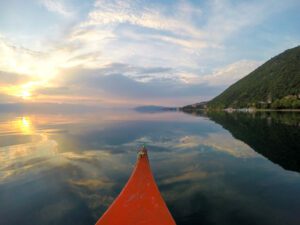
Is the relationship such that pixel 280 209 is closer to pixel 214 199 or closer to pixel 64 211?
pixel 214 199

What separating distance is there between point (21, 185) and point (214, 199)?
18.6 m

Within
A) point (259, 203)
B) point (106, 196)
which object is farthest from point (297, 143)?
point (106, 196)

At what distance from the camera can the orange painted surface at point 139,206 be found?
41.5 ft

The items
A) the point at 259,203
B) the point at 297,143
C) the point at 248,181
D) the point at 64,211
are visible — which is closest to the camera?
the point at 64,211

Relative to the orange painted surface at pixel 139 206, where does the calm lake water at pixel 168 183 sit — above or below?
below

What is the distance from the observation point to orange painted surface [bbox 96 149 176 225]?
12.7 metres

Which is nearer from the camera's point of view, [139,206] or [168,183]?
[139,206]

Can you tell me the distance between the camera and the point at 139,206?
13250mm

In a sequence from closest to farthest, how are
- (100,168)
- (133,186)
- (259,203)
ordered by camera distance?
1. (133,186)
2. (259,203)
3. (100,168)

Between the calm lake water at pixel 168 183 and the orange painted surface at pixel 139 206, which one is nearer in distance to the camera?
the orange painted surface at pixel 139 206

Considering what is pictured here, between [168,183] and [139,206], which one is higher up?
[139,206]

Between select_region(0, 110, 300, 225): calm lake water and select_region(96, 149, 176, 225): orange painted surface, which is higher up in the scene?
select_region(96, 149, 176, 225): orange painted surface

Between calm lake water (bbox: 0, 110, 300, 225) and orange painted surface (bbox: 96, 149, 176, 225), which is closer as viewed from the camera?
orange painted surface (bbox: 96, 149, 176, 225)

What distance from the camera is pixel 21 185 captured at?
24578mm
